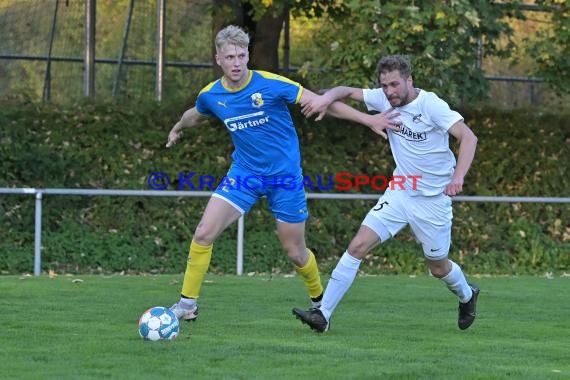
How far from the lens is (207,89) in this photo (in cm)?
920

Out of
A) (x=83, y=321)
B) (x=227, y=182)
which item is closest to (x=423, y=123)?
(x=227, y=182)

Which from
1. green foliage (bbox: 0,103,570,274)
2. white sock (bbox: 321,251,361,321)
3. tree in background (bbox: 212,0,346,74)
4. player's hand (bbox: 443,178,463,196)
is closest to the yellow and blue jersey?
white sock (bbox: 321,251,361,321)

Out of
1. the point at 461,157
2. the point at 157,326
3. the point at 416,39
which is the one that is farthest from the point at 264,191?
the point at 416,39

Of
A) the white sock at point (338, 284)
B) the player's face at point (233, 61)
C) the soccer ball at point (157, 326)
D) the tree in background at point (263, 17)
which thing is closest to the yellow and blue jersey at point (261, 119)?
the player's face at point (233, 61)

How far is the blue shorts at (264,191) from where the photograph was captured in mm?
9086

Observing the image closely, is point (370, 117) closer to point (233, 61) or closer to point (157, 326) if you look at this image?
point (233, 61)

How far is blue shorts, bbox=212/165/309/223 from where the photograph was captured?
9086mm

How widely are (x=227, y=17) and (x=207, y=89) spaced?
8941 millimetres

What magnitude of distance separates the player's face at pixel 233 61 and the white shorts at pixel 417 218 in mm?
1446

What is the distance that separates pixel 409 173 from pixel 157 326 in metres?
2.32

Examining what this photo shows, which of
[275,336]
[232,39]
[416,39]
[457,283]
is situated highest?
[232,39]

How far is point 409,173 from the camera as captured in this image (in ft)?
29.0

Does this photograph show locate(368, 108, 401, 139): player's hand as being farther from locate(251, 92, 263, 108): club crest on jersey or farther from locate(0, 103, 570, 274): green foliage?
locate(0, 103, 570, 274): green foliage

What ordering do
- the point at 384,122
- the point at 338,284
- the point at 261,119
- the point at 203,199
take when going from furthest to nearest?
the point at 203,199 < the point at 261,119 < the point at 338,284 < the point at 384,122
